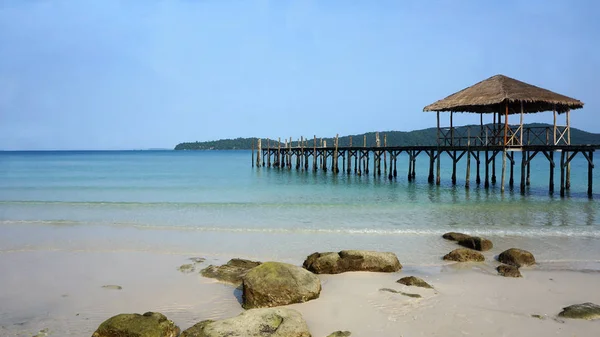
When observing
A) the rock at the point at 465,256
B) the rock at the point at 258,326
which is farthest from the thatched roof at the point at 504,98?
the rock at the point at 258,326

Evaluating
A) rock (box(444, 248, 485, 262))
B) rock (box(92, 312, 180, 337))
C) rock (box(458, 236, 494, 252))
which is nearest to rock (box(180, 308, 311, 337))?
rock (box(92, 312, 180, 337))

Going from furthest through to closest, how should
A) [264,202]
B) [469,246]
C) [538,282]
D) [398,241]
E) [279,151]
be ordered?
[279,151], [264,202], [398,241], [469,246], [538,282]

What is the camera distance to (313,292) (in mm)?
5836

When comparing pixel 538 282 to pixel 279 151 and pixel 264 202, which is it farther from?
pixel 279 151

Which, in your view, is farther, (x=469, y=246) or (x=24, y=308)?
(x=469, y=246)

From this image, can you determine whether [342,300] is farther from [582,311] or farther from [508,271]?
[508,271]

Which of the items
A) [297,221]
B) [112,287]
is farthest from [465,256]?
[112,287]

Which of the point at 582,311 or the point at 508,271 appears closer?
the point at 582,311

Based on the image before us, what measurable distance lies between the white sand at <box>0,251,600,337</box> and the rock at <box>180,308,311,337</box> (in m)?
0.39

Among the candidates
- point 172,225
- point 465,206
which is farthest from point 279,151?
point 172,225

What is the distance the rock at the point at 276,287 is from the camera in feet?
18.4

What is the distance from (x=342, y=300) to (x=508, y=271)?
9.98 feet

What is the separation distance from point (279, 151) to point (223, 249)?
30355 mm

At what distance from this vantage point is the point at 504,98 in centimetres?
1834
